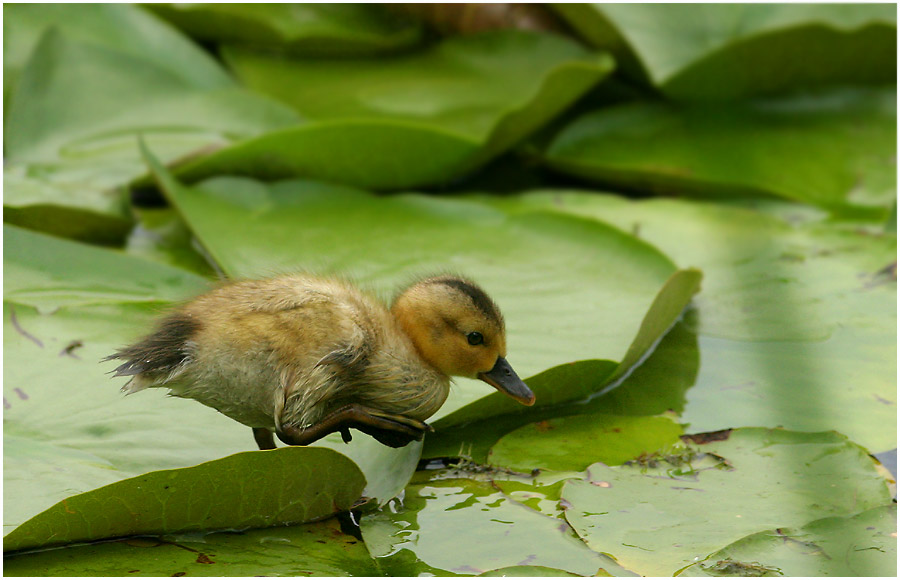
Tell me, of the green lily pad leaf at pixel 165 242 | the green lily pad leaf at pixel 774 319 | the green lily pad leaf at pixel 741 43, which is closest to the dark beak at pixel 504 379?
the green lily pad leaf at pixel 774 319

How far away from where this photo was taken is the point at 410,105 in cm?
340

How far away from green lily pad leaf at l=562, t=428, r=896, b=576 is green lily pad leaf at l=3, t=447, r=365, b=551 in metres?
0.43

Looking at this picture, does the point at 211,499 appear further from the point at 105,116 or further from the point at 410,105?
the point at 410,105

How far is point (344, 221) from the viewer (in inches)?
107

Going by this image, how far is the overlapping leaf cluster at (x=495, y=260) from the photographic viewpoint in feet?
5.15

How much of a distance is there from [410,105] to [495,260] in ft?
3.46

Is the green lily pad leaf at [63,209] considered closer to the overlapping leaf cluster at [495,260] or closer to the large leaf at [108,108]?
the overlapping leaf cluster at [495,260]

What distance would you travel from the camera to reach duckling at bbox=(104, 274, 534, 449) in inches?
62.9

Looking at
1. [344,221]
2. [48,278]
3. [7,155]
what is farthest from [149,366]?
[7,155]

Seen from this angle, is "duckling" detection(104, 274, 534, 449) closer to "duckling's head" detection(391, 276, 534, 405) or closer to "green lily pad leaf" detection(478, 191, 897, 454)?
"duckling's head" detection(391, 276, 534, 405)

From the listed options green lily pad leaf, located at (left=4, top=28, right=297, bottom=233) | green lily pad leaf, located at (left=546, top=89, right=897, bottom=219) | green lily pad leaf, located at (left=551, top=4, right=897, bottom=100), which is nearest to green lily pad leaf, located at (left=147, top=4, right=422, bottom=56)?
green lily pad leaf, located at (left=4, top=28, right=297, bottom=233)

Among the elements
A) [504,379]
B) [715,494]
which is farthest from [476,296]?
[715,494]

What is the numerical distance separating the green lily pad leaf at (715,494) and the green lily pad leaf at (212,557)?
15.8 inches

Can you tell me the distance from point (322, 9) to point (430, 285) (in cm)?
236
